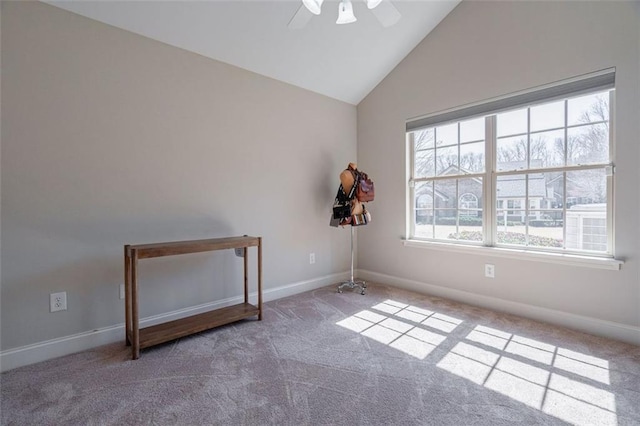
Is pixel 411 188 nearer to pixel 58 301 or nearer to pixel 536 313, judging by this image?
pixel 536 313

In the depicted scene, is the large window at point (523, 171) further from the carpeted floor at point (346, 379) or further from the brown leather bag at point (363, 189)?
the carpeted floor at point (346, 379)

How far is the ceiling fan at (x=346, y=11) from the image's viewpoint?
5.56 ft

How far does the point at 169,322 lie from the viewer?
2314mm

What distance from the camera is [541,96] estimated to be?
2.46 metres

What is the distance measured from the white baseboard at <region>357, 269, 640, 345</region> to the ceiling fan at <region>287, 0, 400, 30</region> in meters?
2.55

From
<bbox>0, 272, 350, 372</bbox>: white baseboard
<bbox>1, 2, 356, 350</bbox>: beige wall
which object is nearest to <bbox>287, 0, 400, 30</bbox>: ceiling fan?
<bbox>1, 2, 356, 350</bbox>: beige wall

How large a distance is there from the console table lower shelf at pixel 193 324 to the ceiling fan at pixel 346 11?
88.5 inches

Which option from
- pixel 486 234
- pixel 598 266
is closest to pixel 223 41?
pixel 486 234

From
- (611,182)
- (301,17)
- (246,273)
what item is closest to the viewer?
(301,17)

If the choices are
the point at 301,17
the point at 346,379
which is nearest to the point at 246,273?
the point at 346,379

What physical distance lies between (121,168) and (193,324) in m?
1.31

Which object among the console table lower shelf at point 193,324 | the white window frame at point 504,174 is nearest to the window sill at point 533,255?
the white window frame at point 504,174

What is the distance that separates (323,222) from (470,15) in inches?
102

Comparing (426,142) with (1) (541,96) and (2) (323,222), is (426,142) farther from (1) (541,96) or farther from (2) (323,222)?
(2) (323,222)
